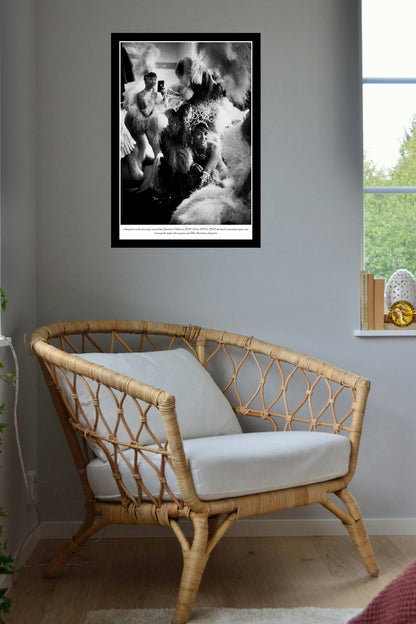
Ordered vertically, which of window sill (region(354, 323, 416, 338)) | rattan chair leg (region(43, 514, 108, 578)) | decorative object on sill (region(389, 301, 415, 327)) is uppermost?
decorative object on sill (region(389, 301, 415, 327))

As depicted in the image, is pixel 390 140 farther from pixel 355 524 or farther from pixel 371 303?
pixel 355 524

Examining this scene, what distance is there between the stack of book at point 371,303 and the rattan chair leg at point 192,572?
114 cm

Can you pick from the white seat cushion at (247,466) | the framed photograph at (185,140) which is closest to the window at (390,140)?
the framed photograph at (185,140)

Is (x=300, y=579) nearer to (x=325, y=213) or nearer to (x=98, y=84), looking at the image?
(x=325, y=213)

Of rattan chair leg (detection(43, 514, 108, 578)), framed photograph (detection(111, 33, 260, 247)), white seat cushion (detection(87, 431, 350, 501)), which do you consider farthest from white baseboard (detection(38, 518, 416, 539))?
framed photograph (detection(111, 33, 260, 247))

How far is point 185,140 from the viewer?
2.59m

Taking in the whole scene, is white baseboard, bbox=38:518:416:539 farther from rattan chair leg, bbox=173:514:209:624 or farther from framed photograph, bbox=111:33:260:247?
framed photograph, bbox=111:33:260:247

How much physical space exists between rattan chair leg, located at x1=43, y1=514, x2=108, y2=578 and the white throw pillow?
23 cm

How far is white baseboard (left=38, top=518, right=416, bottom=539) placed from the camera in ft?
8.30

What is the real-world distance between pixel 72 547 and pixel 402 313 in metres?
1.45

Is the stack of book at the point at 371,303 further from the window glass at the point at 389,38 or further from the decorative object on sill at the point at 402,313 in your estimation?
the window glass at the point at 389,38

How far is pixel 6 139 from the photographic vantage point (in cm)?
218

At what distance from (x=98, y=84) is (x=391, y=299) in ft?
4.50

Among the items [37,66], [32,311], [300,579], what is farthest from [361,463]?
[37,66]
